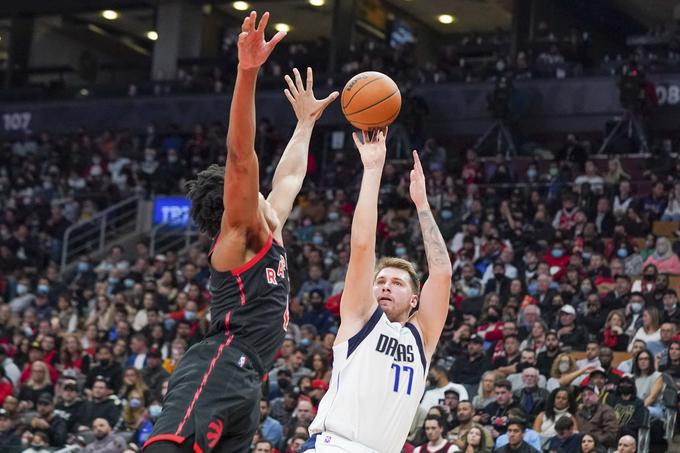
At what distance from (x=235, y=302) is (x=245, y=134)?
0.79 meters

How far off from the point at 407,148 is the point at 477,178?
7.82 feet

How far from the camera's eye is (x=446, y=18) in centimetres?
3189

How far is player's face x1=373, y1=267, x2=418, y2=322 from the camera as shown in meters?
6.35

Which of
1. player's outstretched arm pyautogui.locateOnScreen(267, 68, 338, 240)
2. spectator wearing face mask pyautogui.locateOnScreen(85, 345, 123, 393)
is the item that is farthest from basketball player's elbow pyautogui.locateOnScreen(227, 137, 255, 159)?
spectator wearing face mask pyautogui.locateOnScreen(85, 345, 123, 393)

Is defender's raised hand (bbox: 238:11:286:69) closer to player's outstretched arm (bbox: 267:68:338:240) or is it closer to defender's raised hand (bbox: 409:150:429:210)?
player's outstretched arm (bbox: 267:68:338:240)

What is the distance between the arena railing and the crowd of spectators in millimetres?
279

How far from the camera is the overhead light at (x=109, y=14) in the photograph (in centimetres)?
3334

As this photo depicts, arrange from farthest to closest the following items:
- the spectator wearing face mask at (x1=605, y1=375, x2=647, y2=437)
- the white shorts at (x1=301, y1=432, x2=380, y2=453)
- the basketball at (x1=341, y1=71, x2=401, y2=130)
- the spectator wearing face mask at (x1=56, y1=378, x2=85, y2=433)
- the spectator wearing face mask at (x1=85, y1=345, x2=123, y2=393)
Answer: the spectator wearing face mask at (x1=85, y1=345, x2=123, y2=393) < the spectator wearing face mask at (x1=56, y1=378, x2=85, y2=433) < the spectator wearing face mask at (x1=605, y1=375, x2=647, y2=437) < the basketball at (x1=341, y1=71, x2=401, y2=130) < the white shorts at (x1=301, y1=432, x2=380, y2=453)

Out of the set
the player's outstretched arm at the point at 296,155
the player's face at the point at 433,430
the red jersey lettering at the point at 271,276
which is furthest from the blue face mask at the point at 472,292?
the red jersey lettering at the point at 271,276

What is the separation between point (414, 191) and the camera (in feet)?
21.5

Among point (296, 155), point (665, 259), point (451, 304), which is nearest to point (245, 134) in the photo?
point (296, 155)

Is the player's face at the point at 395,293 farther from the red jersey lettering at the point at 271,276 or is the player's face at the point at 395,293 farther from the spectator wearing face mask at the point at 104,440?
the spectator wearing face mask at the point at 104,440

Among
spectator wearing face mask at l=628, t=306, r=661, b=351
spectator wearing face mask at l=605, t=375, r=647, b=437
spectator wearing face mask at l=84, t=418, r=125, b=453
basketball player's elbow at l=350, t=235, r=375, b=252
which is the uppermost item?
basketball player's elbow at l=350, t=235, r=375, b=252

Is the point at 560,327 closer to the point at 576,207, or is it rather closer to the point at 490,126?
the point at 576,207
